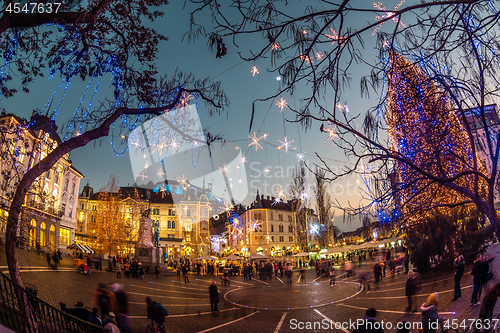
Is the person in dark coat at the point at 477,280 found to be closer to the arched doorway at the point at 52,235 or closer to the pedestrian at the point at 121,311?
the pedestrian at the point at 121,311

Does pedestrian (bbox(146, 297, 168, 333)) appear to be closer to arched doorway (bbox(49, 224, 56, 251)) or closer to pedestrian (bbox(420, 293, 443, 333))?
pedestrian (bbox(420, 293, 443, 333))

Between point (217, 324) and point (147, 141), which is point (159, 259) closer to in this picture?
point (217, 324)

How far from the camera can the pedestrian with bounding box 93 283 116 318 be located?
28.1 ft

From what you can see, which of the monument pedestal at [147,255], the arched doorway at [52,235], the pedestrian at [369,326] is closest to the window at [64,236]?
the arched doorway at [52,235]

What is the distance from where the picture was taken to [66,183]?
47469 millimetres

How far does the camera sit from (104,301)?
341 inches

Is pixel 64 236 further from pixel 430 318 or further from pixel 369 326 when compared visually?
pixel 430 318

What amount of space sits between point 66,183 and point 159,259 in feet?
92.1

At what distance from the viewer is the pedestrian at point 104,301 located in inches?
337

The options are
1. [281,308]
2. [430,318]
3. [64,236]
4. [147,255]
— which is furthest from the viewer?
[64,236]

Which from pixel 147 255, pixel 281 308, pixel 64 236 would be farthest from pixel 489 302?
pixel 64 236

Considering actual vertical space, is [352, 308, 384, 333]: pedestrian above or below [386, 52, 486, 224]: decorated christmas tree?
below

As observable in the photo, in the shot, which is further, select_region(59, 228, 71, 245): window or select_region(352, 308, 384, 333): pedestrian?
select_region(59, 228, 71, 245): window

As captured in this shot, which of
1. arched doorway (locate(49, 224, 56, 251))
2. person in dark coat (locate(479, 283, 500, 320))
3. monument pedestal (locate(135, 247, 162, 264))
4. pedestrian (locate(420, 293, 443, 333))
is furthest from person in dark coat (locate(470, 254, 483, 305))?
arched doorway (locate(49, 224, 56, 251))
